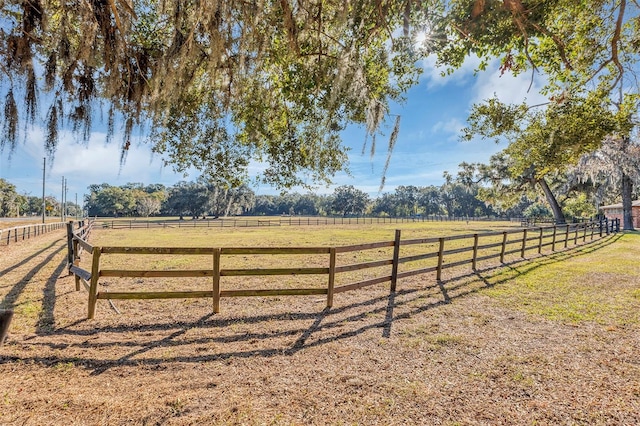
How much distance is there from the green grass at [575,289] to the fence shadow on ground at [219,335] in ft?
5.48

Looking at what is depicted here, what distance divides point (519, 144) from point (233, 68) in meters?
7.07

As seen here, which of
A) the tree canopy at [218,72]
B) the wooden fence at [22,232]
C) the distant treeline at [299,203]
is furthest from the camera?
the distant treeline at [299,203]

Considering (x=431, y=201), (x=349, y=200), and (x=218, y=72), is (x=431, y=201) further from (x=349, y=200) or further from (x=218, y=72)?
(x=218, y=72)

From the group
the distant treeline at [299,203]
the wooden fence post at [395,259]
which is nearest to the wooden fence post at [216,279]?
the wooden fence post at [395,259]

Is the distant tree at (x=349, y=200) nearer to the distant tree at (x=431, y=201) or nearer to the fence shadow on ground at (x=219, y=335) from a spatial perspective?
the distant tree at (x=431, y=201)

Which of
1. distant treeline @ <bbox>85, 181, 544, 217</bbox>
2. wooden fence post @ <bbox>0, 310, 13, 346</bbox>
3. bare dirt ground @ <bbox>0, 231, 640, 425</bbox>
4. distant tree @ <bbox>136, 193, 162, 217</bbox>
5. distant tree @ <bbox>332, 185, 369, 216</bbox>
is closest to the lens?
wooden fence post @ <bbox>0, 310, 13, 346</bbox>

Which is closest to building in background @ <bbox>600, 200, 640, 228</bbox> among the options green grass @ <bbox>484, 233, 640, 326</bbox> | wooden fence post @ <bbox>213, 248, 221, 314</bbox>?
green grass @ <bbox>484, 233, 640, 326</bbox>

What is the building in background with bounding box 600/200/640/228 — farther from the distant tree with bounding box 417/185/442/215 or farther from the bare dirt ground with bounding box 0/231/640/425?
the distant tree with bounding box 417/185/442/215

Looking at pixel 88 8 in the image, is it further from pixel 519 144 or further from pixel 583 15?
pixel 519 144

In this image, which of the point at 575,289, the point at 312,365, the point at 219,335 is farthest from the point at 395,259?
the point at 575,289

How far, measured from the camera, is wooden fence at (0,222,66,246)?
47.2 feet

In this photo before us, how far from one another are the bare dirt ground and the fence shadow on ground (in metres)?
0.03

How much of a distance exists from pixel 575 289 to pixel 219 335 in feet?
25.3

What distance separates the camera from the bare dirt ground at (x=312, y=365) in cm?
277
